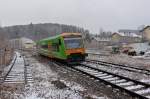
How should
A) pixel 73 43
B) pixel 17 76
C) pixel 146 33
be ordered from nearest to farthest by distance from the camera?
pixel 17 76, pixel 73 43, pixel 146 33

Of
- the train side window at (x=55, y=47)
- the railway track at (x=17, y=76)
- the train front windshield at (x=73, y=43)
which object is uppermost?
the train front windshield at (x=73, y=43)

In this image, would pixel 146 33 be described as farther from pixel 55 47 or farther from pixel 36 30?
pixel 36 30

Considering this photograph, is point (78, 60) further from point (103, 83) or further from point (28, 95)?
point (28, 95)

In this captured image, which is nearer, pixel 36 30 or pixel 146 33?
pixel 146 33

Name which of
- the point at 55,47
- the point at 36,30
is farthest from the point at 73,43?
the point at 36,30

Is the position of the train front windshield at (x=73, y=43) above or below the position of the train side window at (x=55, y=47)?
above

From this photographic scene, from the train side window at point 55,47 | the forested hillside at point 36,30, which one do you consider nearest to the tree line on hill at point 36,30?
the forested hillside at point 36,30

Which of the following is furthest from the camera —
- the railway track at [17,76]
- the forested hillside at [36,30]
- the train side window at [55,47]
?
the forested hillside at [36,30]

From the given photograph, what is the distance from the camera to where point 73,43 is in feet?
95.7

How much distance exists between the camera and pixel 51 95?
11.9 m

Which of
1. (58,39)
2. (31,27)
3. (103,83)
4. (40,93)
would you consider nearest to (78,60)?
(58,39)

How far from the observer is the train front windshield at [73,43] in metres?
28.8

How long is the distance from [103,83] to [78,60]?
14114mm

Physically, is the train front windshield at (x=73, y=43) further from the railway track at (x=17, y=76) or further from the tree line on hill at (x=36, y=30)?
the tree line on hill at (x=36, y=30)
